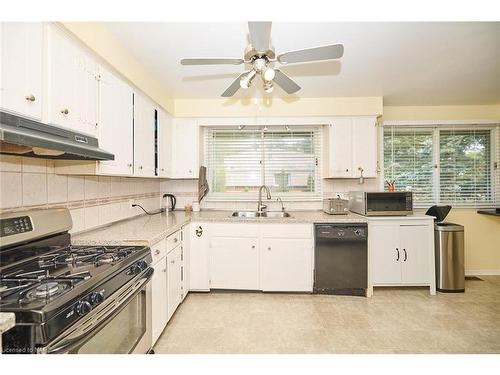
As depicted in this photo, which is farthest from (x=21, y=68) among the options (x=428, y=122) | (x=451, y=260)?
(x=428, y=122)

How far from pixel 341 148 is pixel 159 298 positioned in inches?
108

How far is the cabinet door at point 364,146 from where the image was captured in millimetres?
3277

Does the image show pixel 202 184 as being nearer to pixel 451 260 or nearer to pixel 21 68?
pixel 21 68

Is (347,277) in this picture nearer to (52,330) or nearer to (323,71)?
(323,71)

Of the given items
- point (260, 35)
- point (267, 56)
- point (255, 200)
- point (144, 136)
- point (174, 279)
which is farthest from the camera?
point (255, 200)

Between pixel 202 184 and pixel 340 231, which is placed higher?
pixel 202 184

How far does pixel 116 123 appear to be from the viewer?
77.4 inches

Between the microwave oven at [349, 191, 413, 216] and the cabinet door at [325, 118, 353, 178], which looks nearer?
the microwave oven at [349, 191, 413, 216]

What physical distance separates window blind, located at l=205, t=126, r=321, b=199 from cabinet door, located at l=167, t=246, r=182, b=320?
52.7 inches

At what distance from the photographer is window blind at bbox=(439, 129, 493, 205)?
3.65 meters

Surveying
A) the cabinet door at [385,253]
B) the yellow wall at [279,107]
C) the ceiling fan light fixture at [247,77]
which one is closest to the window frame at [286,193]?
the yellow wall at [279,107]

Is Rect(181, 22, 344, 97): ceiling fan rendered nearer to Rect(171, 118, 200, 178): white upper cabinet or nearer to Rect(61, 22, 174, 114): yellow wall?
Rect(61, 22, 174, 114): yellow wall

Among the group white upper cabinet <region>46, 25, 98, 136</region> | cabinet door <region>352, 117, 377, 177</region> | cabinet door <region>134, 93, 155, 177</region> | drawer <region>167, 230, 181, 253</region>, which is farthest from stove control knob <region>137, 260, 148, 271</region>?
cabinet door <region>352, 117, 377, 177</region>

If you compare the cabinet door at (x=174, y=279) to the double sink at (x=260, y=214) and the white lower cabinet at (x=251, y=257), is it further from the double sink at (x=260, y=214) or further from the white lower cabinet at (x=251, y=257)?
the double sink at (x=260, y=214)
